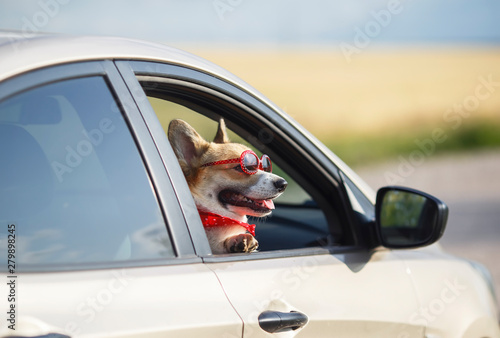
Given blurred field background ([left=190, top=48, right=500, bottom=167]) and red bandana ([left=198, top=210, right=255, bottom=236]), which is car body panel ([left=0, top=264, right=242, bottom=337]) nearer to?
red bandana ([left=198, top=210, right=255, bottom=236])

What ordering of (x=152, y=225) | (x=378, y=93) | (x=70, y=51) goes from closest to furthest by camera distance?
(x=70, y=51), (x=152, y=225), (x=378, y=93)

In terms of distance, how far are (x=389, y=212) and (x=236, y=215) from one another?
27.8 inches

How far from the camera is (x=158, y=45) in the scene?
7.41 ft

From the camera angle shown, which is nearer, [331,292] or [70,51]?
[70,51]

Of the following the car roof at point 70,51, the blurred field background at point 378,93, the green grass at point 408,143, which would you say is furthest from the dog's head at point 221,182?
the green grass at point 408,143

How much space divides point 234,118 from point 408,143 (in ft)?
81.5

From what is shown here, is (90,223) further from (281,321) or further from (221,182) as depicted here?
(221,182)

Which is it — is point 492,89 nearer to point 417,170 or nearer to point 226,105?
point 417,170

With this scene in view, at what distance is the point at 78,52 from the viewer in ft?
6.08

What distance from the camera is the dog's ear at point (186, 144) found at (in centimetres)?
279

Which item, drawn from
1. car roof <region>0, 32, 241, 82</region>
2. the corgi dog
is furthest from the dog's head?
car roof <region>0, 32, 241, 82</region>

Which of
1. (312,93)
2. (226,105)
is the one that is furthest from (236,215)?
(312,93)

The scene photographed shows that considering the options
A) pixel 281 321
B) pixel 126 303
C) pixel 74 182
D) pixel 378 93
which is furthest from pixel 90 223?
pixel 378 93

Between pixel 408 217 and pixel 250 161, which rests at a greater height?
pixel 250 161
